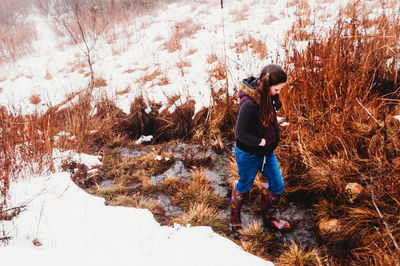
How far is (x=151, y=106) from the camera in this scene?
4.68m

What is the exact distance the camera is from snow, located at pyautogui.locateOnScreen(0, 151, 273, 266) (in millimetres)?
1606

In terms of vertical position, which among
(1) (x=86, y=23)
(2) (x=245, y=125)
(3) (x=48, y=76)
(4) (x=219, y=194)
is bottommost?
(4) (x=219, y=194)

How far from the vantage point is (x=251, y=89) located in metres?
1.68

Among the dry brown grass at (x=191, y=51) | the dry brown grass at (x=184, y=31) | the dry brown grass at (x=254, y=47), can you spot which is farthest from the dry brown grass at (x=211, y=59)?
the dry brown grass at (x=184, y=31)

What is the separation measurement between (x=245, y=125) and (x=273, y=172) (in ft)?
1.72

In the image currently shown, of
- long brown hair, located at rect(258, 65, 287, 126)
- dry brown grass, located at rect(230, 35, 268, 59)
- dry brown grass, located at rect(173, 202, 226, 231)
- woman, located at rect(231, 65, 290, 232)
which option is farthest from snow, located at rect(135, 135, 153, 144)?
long brown hair, located at rect(258, 65, 287, 126)

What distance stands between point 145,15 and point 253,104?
11.5 m

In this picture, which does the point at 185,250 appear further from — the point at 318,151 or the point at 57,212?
the point at 318,151

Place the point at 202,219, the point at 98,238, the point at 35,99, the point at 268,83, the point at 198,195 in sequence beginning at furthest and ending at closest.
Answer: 1. the point at 35,99
2. the point at 198,195
3. the point at 202,219
4. the point at 98,238
5. the point at 268,83

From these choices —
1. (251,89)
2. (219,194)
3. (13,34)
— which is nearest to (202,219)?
(219,194)

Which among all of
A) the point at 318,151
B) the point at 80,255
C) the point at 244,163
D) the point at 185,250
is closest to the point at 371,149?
the point at 318,151

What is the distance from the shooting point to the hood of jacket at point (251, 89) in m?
1.67

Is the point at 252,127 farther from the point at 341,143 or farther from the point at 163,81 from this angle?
the point at 163,81

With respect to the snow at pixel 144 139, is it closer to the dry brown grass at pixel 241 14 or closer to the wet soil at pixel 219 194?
the wet soil at pixel 219 194
